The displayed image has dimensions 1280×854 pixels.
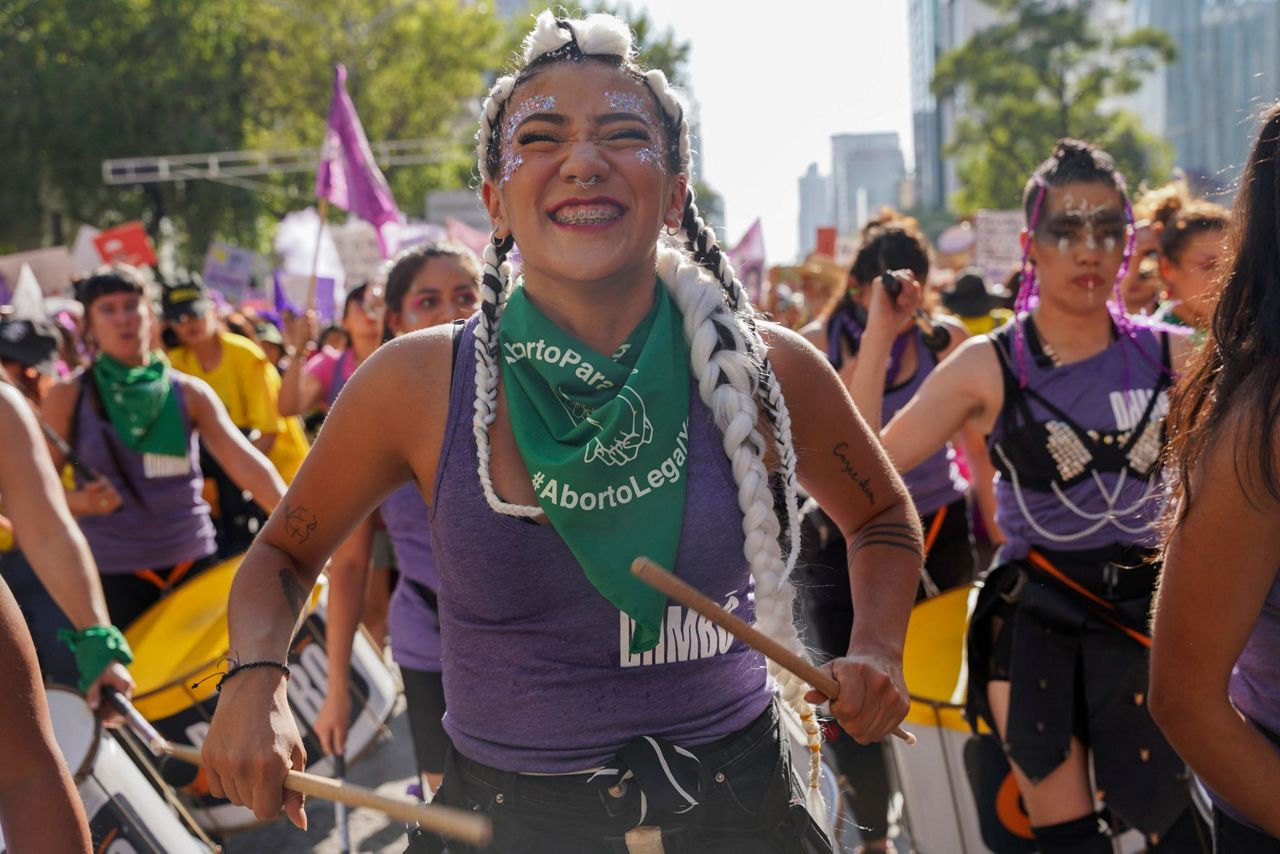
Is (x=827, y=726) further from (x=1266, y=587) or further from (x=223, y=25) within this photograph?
(x=223, y=25)

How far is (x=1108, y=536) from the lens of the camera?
12.3 feet

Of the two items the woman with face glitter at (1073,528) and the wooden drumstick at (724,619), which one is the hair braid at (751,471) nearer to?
the wooden drumstick at (724,619)

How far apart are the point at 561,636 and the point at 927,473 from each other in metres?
3.43

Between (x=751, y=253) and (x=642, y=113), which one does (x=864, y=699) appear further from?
(x=751, y=253)

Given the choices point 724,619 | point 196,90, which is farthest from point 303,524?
point 196,90

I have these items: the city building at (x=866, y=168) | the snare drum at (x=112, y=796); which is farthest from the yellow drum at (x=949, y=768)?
the city building at (x=866, y=168)

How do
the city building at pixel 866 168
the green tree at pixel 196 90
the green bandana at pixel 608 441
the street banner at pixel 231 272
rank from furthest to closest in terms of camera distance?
the city building at pixel 866 168 < the green tree at pixel 196 90 < the street banner at pixel 231 272 < the green bandana at pixel 608 441

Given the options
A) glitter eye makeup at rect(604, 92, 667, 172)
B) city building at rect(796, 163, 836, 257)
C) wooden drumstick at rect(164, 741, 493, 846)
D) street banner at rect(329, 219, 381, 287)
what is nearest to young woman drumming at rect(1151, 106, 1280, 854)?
glitter eye makeup at rect(604, 92, 667, 172)

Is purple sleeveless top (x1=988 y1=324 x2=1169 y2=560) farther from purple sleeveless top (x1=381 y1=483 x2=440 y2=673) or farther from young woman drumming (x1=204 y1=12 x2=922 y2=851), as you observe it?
purple sleeveless top (x1=381 y1=483 x2=440 y2=673)

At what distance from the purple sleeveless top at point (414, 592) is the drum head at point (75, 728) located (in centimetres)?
111

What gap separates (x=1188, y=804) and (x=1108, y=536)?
0.70 metres

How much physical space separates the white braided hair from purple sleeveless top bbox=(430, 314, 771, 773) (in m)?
0.04

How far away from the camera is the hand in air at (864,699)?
82.0 inches

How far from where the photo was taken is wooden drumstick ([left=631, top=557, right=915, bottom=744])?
1.84 metres
